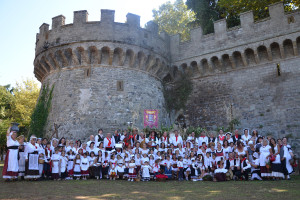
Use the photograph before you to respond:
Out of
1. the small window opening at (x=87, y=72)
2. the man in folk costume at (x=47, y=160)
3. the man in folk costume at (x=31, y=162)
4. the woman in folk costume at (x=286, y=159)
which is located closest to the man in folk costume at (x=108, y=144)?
the man in folk costume at (x=47, y=160)

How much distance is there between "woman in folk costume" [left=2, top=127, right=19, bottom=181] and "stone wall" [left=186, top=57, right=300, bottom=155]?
36.1 feet

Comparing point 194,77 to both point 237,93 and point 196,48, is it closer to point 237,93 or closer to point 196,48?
point 196,48

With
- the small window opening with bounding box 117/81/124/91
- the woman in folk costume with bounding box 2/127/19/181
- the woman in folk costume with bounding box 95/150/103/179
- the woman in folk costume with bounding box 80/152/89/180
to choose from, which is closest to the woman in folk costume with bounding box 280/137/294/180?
the woman in folk costume with bounding box 95/150/103/179

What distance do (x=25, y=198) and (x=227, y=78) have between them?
1406 cm

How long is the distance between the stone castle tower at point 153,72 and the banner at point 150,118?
0.34m

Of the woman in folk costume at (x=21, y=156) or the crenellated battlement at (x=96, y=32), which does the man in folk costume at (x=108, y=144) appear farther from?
the crenellated battlement at (x=96, y=32)

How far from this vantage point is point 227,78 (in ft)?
55.3

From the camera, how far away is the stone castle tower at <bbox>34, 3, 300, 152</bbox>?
48.5 ft

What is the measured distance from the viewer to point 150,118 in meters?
16.0

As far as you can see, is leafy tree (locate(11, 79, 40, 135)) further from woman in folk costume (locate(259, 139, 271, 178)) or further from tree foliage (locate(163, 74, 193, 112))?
woman in folk costume (locate(259, 139, 271, 178))

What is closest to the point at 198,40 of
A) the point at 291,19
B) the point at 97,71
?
the point at 291,19

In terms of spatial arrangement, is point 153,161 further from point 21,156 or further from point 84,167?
point 21,156

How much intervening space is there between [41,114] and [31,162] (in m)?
7.05

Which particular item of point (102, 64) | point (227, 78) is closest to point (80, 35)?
point (102, 64)
